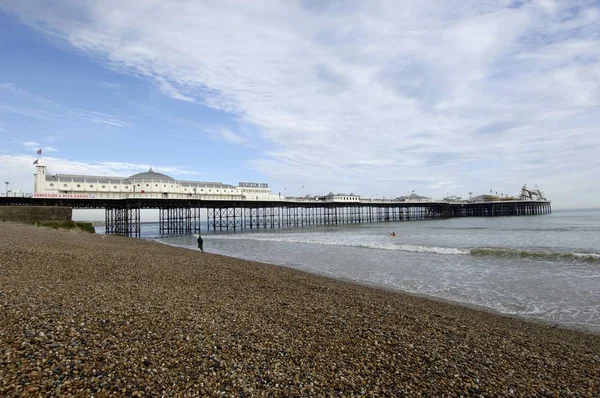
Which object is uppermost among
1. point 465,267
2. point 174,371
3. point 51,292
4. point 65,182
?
point 65,182

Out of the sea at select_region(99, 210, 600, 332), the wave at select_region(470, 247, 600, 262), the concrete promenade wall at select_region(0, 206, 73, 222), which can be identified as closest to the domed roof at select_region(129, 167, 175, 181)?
the concrete promenade wall at select_region(0, 206, 73, 222)

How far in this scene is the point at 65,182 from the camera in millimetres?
40344

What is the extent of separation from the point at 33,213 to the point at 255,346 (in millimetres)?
32304

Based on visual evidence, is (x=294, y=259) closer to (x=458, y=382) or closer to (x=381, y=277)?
(x=381, y=277)

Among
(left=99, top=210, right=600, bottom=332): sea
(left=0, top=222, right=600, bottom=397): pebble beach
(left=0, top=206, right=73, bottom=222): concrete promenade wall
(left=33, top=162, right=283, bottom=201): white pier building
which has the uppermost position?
(left=33, top=162, right=283, bottom=201): white pier building

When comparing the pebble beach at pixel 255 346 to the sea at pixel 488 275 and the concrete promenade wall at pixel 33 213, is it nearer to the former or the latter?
the sea at pixel 488 275

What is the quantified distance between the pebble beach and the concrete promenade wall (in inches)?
984

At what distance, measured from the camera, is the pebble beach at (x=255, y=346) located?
11.3 ft

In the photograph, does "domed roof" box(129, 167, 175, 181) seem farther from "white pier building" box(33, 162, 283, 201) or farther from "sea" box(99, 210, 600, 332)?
"sea" box(99, 210, 600, 332)

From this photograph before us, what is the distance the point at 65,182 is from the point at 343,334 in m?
45.4

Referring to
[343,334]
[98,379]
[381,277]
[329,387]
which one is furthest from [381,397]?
[381,277]

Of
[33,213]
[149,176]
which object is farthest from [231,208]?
[33,213]

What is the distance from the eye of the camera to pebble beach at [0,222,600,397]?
3.43 meters

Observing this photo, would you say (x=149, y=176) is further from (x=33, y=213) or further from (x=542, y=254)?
(x=542, y=254)
